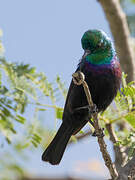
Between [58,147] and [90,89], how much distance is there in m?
0.67

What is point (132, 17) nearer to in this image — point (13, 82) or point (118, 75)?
point (118, 75)

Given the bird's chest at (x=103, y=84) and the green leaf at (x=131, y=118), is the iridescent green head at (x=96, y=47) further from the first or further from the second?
the green leaf at (x=131, y=118)

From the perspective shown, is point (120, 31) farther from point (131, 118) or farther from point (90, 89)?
point (131, 118)

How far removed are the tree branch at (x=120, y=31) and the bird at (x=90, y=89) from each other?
→ 2.94ft

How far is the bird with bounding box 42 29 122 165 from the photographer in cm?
398

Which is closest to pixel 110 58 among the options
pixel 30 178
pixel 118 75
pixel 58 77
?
pixel 118 75

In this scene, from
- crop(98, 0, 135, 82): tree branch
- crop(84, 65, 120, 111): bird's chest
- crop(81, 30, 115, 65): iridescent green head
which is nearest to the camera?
crop(84, 65, 120, 111): bird's chest

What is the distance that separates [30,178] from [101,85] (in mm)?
1122

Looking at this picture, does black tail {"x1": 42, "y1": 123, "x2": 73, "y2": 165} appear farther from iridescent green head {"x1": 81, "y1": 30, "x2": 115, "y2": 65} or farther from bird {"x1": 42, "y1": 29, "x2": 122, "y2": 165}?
iridescent green head {"x1": 81, "y1": 30, "x2": 115, "y2": 65}

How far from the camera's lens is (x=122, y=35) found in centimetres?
512

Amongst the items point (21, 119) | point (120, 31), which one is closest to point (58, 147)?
point (21, 119)

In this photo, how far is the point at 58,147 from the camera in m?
4.07

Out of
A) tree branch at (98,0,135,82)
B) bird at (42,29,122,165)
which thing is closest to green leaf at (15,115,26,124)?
bird at (42,29,122,165)

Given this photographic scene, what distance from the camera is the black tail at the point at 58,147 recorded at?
404 centimetres
